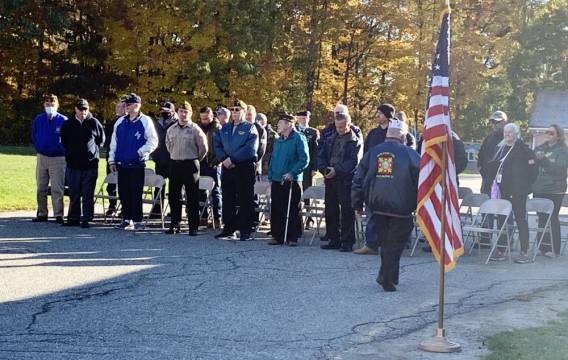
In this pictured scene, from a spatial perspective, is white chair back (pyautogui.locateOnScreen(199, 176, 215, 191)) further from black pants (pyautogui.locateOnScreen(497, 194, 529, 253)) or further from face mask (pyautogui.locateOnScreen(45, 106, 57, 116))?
black pants (pyautogui.locateOnScreen(497, 194, 529, 253))

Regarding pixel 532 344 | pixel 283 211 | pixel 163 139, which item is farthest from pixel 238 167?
pixel 532 344

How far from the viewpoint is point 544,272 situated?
39.1 ft

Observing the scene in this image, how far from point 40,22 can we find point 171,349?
124 ft

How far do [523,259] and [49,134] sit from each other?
815cm

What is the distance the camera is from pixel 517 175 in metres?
13.0

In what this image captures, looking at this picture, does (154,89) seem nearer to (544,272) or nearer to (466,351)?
(544,272)

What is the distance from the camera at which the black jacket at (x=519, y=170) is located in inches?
508

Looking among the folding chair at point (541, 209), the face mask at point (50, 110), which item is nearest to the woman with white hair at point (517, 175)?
the folding chair at point (541, 209)

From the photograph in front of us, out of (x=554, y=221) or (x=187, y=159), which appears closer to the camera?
(x=554, y=221)

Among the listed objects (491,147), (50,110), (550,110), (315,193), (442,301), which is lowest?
(442,301)

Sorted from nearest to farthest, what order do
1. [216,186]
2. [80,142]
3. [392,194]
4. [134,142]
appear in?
[392,194] → [134,142] → [80,142] → [216,186]

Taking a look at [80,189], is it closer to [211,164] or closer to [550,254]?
[211,164]

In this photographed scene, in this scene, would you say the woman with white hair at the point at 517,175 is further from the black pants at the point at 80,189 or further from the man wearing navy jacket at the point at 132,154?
the black pants at the point at 80,189

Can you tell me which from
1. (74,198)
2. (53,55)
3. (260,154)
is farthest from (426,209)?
(53,55)
